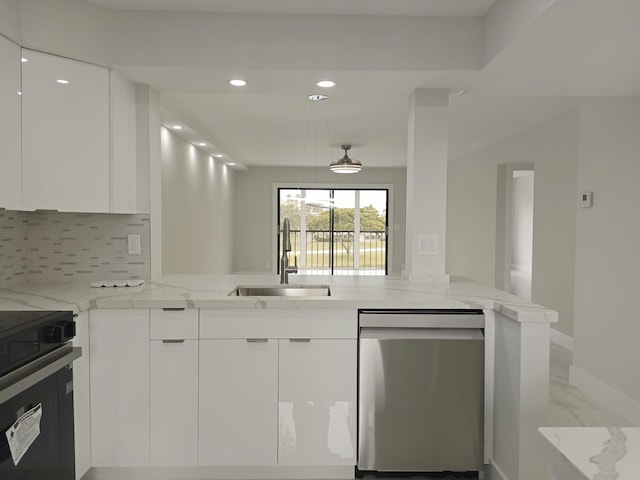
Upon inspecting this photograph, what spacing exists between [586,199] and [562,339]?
1804 mm

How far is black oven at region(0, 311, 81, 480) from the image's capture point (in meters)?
1.38

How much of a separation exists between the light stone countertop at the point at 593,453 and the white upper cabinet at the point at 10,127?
2305 millimetres

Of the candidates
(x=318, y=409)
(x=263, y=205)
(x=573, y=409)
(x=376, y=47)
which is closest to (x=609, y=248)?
(x=573, y=409)

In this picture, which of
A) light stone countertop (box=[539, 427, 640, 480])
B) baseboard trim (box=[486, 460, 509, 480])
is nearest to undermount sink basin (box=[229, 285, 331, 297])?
baseboard trim (box=[486, 460, 509, 480])

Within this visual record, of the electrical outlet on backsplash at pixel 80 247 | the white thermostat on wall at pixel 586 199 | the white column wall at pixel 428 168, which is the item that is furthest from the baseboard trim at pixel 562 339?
the electrical outlet on backsplash at pixel 80 247

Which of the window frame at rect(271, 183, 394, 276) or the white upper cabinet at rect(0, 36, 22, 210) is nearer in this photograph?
the white upper cabinet at rect(0, 36, 22, 210)

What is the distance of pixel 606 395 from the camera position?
3.31 m

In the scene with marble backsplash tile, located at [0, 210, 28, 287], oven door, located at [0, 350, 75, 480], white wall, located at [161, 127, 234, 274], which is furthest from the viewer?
white wall, located at [161, 127, 234, 274]

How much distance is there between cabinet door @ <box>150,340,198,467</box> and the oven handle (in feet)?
1.58

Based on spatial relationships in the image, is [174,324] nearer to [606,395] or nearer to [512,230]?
[606,395]

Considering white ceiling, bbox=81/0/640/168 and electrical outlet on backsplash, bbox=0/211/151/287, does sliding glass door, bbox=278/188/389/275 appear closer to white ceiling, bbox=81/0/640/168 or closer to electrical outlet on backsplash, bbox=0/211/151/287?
white ceiling, bbox=81/0/640/168

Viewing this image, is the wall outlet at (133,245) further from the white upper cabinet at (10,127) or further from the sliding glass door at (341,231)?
the sliding glass door at (341,231)

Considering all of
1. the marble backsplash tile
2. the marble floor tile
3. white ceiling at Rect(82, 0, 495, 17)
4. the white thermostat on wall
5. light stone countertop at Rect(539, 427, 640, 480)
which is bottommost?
the marble floor tile

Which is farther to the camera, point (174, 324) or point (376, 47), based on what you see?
point (376, 47)
